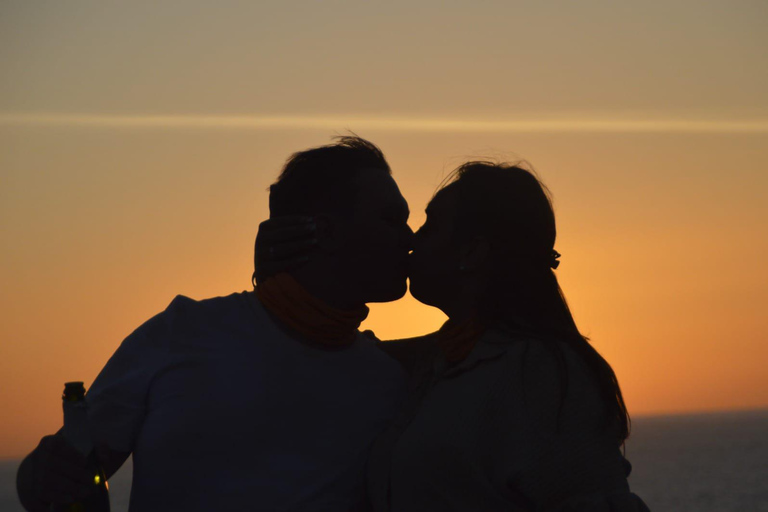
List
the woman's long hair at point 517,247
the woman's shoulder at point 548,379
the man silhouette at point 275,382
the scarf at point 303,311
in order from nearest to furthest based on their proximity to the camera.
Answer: the woman's shoulder at point 548,379 < the man silhouette at point 275,382 < the woman's long hair at point 517,247 < the scarf at point 303,311

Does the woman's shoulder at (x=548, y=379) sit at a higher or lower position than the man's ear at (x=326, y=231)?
lower

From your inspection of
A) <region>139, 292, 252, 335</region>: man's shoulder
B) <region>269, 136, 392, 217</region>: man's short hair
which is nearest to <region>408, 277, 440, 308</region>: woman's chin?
<region>269, 136, 392, 217</region>: man's short hair

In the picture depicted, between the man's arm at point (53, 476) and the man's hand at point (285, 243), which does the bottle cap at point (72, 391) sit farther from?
the man's hand at point (285, 243)

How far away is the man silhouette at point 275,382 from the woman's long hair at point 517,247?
471 millimetres

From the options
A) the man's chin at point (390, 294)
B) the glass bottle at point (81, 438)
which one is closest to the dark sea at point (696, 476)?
the man's chin at point (390, 294)

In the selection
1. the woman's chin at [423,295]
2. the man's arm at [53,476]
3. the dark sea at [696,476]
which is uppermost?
the woman's chin at [423,295]

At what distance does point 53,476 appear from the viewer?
4.26 metres

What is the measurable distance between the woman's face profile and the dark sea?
6271cm

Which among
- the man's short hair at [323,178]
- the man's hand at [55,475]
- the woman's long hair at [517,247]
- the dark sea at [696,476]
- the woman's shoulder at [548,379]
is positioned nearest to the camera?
the man's hand at [55,475]

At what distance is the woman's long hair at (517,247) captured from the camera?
4.87m

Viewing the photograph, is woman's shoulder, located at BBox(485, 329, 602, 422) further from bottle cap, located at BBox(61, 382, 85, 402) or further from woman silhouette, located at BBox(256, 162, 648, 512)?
bottle cap, located at BBox(61, 382, 85, 402)

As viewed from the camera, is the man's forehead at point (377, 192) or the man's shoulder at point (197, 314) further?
the man's forehead at point (377, 192)

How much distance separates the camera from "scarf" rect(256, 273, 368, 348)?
5.01 m

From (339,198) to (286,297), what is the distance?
60cm
